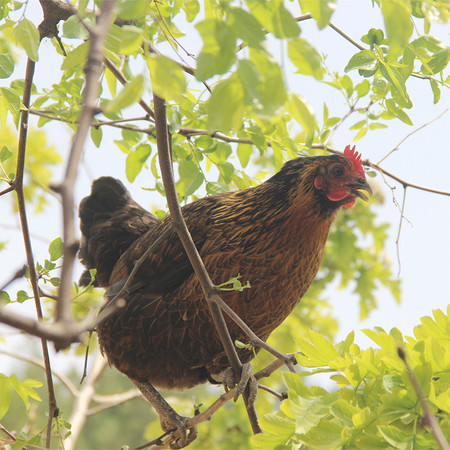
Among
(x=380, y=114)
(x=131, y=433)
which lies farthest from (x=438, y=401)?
(x=131, y=433)

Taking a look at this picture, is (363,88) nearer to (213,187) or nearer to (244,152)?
(244,152)

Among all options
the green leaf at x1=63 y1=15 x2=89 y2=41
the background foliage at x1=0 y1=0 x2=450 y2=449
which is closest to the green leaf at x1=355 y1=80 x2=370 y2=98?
the background foliage at x1=0 y1=0 x2=450 y2=449

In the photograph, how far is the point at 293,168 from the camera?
2402 mm

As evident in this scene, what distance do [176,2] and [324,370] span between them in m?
1.41

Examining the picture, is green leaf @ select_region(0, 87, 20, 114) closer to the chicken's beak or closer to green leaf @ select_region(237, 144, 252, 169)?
green leaf @ select_region(237, 144, 252, 169)

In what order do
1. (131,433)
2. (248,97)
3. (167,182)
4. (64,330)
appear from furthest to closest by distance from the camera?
1. (131,433)
2. (167,182)
3. (248,97)
4. (64,330)

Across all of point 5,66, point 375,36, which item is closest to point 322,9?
point 375,36

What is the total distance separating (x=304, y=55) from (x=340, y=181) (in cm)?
153

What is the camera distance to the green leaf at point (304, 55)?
868 mm

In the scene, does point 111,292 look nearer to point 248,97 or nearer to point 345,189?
point 345,189

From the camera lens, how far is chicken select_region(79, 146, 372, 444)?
2.14 meters

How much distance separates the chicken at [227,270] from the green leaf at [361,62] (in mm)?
663

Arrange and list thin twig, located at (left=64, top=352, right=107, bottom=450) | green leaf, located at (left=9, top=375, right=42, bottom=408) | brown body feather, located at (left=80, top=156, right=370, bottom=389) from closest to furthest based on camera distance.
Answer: green leaf, located at (left=9, top=375, right=42, bottom=408) < brown body feather, located at (left=80, top=156, right=370, bottom=389) < thin twig, located at (left=64, top=352, right=107, bottom=450)

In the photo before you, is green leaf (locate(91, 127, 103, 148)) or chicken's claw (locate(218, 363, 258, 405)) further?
green leaf (locate(91, 127, 103, 148))
